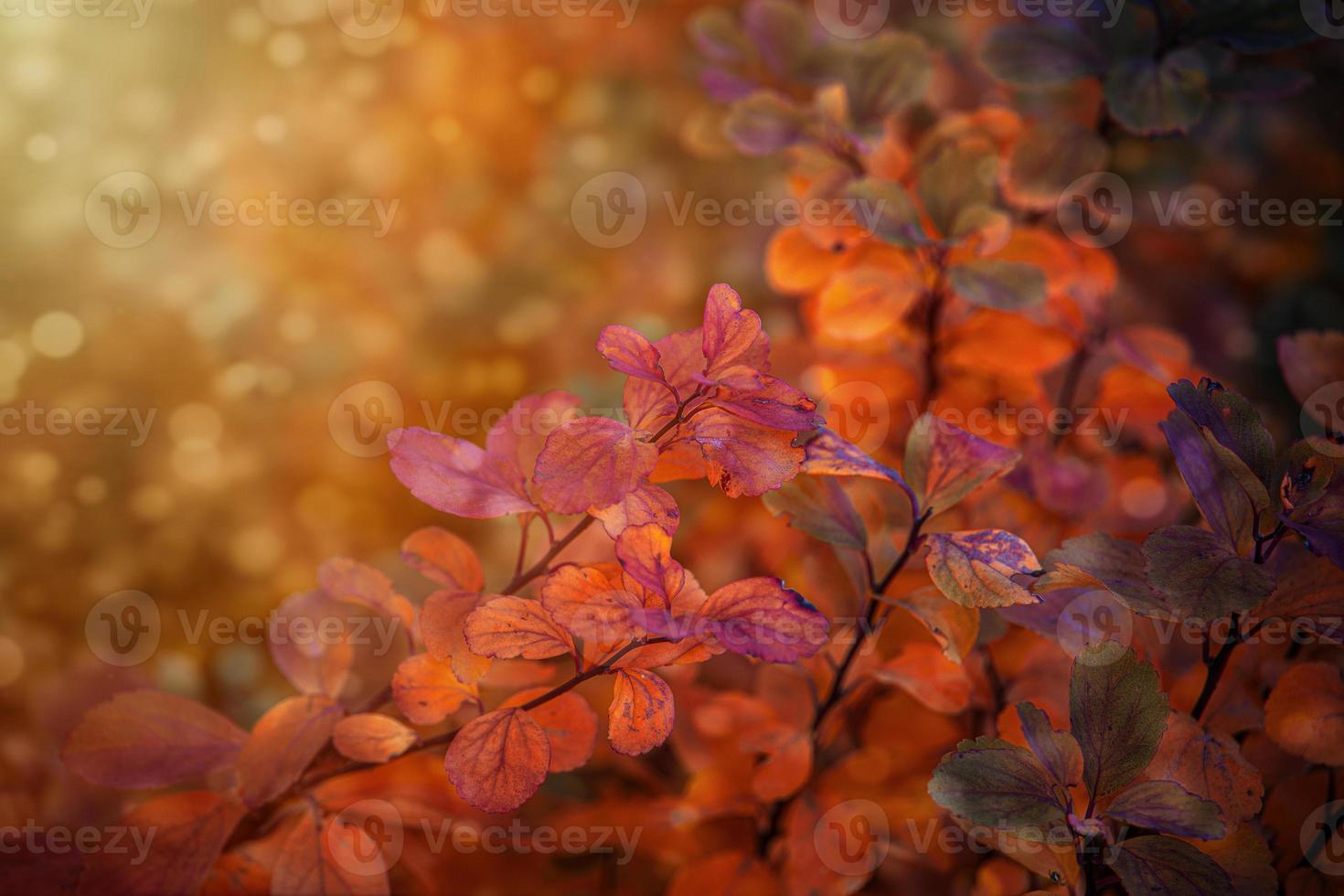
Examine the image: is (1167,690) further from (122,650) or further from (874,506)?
(122,650)

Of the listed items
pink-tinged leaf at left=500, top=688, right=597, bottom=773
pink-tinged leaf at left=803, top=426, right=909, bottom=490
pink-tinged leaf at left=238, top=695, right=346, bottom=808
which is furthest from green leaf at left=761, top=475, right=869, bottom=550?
pink-tinged leaf at left=238, top=695, right=346, bottom=808

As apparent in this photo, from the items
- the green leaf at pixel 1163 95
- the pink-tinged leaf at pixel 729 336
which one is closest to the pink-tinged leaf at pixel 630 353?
the pink-tinged leaf at pixel 729 336

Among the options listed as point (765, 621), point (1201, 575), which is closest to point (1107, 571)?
point (1201, 575)

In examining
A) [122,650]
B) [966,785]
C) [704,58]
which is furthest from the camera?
[704,58]

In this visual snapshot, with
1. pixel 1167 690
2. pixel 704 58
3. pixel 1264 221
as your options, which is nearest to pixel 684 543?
pixel 1167 690

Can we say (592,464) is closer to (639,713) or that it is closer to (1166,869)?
(639,713)

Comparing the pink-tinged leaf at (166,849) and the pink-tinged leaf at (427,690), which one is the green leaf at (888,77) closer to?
the pink-tinged leaf at (427,690)
